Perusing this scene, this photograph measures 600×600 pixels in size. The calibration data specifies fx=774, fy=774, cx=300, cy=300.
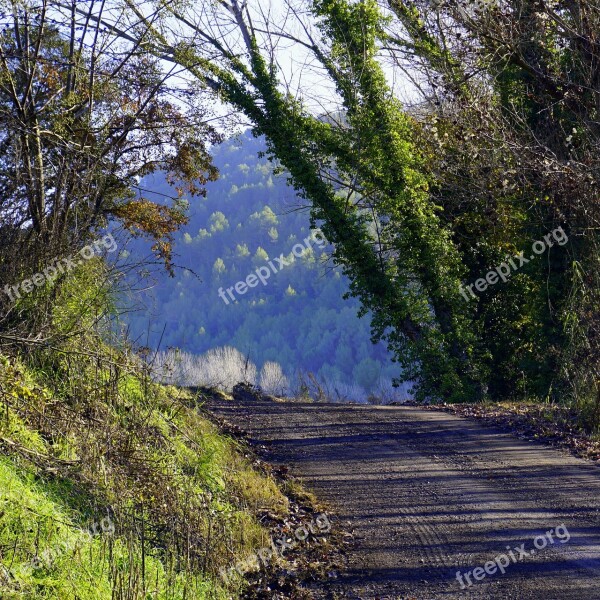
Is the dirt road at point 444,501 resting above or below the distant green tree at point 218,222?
below

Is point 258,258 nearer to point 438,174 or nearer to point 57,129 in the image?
point 438,174

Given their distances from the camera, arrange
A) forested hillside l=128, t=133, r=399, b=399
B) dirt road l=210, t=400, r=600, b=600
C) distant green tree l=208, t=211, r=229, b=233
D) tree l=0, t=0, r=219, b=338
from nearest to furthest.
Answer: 1. dirt road l=210, t=400, r=600, b=600
2. tree l=0, t=0, r=219, b=338
3. forested hillside l=128, t=133, r=399, b=399
4. distant green tree l=208, t=211, r=229, b=233

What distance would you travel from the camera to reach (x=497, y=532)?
24.2ft

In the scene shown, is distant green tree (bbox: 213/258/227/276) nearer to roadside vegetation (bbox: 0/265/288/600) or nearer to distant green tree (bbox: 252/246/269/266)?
distant green tree (bbox: 252/246/269/266)

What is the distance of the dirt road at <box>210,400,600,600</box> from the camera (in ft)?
21.0

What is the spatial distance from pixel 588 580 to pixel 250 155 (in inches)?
4167

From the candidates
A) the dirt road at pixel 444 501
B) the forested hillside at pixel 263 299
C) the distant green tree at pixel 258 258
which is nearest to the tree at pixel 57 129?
the dirt road at pixel 444 501

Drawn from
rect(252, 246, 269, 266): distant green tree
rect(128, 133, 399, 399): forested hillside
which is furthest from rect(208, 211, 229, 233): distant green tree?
rect(252, 246, 269, 266): distant green tree

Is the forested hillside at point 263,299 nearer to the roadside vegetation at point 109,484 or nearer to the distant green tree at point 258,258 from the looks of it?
the distant green tree at point 258,258

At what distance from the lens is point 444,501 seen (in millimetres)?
8430

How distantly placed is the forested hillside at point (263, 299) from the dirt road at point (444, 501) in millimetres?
69889

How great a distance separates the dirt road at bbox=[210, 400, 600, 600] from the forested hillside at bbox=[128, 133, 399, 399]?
69.9 m

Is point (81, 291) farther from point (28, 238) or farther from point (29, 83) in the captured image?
point (29, 83)

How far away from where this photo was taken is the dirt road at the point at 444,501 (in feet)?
21.0
